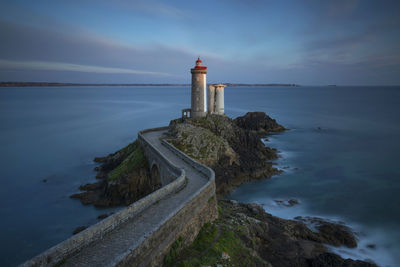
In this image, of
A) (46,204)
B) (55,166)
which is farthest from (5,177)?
(46,204)

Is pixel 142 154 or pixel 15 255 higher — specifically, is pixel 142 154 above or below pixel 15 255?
A: above

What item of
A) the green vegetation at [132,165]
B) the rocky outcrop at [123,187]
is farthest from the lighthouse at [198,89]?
the rocky outcrop at [123,187]

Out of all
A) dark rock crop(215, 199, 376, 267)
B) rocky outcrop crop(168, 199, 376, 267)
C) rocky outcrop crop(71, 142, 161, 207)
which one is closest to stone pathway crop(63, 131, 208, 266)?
rocky outcrop crop(168, 199, 376, 267)

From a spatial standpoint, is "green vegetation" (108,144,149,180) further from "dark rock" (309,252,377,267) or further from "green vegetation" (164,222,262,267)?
"dark rock" (309,252,377,267)

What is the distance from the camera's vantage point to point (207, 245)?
438 inches

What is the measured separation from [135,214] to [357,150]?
34.7m

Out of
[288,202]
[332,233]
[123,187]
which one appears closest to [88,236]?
[123,187]

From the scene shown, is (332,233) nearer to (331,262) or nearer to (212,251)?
(331,262)

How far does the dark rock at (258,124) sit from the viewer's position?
1850 inches

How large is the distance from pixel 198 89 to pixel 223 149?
8172 millimetres

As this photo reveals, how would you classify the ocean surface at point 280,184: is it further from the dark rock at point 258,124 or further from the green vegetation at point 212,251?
the green vegetation at point 212,251

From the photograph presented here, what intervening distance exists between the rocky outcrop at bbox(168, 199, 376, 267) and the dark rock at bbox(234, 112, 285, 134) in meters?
30.1

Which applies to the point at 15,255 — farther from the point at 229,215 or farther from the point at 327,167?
the point at 327,167

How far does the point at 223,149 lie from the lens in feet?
82.8
